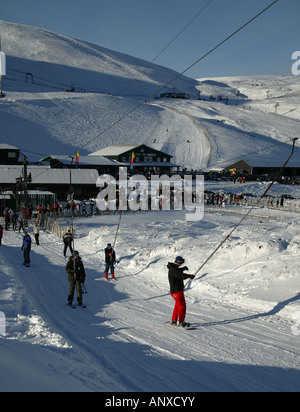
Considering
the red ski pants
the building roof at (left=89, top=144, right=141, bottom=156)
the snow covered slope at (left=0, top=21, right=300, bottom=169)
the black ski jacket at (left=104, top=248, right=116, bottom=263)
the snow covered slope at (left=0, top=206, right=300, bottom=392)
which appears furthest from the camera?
the snow covered slope at (left=0, top=21, right=300, bottom=169)

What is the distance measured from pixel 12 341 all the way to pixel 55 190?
3803cm

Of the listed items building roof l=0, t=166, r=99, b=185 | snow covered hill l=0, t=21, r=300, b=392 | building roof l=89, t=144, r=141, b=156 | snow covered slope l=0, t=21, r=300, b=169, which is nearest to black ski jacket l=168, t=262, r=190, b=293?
snow covered hill l=0, t=21, r=300, b=392

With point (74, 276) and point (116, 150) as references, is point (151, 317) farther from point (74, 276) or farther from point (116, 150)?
point (116, 150)

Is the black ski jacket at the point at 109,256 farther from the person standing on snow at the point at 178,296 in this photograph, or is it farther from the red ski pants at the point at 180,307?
the red ski pants at the point at 180,307

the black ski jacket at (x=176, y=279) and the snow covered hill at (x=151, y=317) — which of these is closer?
the snow covered hill at (x=151, y=317)

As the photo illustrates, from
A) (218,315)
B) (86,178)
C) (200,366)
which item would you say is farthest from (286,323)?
(86,178)

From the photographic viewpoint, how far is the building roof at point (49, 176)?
41.6 meters

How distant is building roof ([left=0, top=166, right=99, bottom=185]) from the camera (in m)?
41.6

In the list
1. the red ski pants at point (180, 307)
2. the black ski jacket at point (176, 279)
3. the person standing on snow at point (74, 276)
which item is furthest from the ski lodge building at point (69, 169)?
the red ski pants at point (180, 307)

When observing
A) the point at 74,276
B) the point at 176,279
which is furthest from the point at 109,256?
the point at 176,279

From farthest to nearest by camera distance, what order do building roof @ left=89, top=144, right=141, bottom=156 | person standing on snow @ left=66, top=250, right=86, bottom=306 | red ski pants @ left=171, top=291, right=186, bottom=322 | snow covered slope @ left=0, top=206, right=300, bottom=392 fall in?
1. building roof @ left=89, top=144, right=141, bottom=156
2. person standing on snow @ left=66, top=250, right=86, bottom=306
3. red ski pants @ left=171, top=291, right=186, bottom=322
4. snow covered slope @ left=0, top=206, right=300, bottom=392

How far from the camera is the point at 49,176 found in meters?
43.6

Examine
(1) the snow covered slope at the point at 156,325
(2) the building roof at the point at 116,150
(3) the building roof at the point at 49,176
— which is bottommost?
(1) the snow covered slope at the point at 156,325

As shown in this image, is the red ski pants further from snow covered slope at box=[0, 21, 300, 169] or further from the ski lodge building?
snow covered slope at box=[0, 21, 300, 169]
